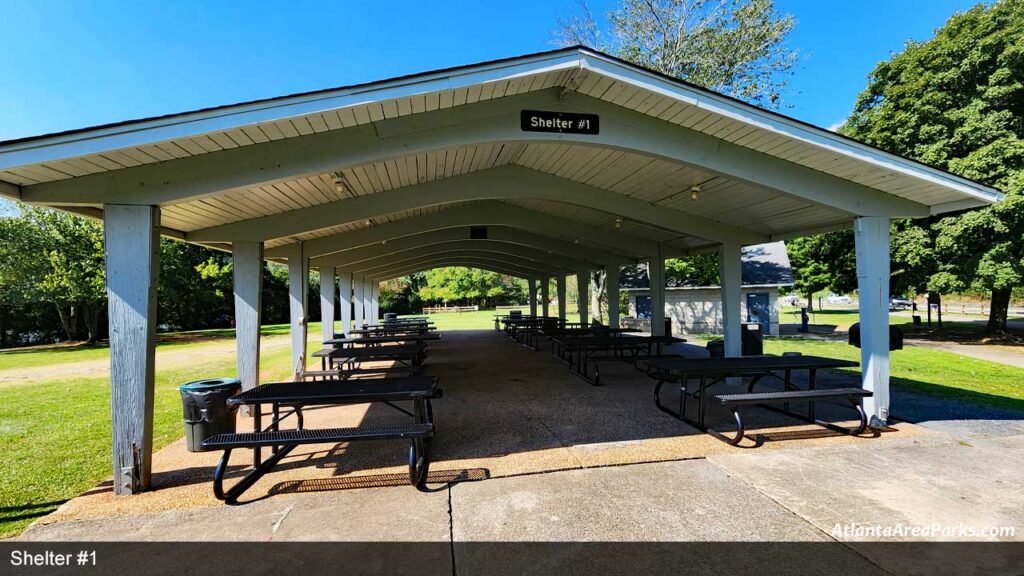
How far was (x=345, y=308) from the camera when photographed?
15.7 metres

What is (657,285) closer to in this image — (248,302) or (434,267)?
(248,302)

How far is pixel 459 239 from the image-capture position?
11734 millimetres

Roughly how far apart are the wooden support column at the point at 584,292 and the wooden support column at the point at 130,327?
13.3m

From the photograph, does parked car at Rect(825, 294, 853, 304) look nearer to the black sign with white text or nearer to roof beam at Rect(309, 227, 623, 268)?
roof beam at Rect(309, 227, 623, 268)

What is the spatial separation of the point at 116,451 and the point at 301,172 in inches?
111

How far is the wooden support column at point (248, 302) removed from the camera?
20.2 feet

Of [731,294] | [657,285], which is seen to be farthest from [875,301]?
[657,285]

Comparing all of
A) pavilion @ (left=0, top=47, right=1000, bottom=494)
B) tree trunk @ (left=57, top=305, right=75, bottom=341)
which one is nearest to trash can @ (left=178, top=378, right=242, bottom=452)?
Result: pavilion @ (left=0, top=47, right=1000, bottom=494)

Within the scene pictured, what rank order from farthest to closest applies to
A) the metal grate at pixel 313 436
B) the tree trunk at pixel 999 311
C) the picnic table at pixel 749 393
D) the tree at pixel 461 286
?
the tree at pixel 461 286, the tree trunk at pixel 999 311, the picnic table at pixel 749 393, the metal grate at pixel 313 436

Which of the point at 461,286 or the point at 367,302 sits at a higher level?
the point at 461,286

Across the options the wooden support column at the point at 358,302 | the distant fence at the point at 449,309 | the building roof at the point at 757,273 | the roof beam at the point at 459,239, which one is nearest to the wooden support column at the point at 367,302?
the wooden support column at the point at 358,302

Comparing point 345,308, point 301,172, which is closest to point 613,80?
point 301,172

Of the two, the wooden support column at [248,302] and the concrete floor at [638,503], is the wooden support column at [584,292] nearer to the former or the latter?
the concrete floor at [638,503]

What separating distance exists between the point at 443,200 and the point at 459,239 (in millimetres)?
5176
